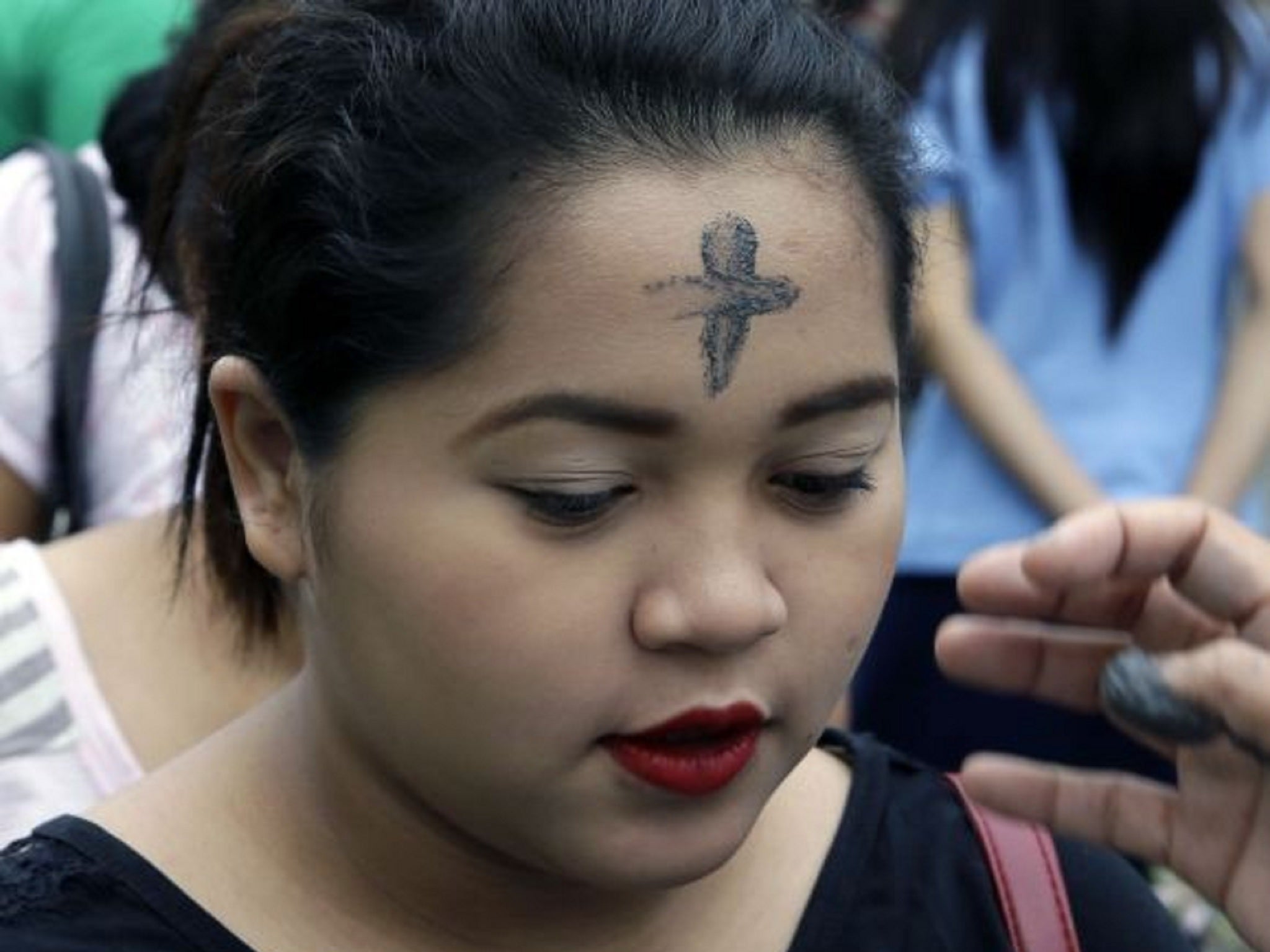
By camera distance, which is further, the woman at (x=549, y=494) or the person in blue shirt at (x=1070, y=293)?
the person in blue shirt at (x=1070, y=293)

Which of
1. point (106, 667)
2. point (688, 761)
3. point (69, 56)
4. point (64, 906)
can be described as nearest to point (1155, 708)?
point (688, 761)

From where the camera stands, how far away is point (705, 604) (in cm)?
159

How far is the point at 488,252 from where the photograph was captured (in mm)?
1660

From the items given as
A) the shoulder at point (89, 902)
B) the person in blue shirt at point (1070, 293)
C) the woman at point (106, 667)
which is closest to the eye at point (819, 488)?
the shoulder at point (89, 902)

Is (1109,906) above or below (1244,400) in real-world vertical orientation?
below

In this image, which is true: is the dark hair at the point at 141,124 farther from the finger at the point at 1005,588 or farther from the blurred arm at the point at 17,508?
the finger at the point at 1005,588

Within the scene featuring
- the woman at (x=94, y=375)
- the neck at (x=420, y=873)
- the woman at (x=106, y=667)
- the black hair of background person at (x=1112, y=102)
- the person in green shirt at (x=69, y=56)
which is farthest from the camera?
the black hair of background person at (x=1112, y=102)

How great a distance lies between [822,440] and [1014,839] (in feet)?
1.47

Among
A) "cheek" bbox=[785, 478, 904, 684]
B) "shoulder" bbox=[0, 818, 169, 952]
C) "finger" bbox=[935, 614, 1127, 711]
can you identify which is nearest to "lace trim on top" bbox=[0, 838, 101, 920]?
"shoulder" bbox=[0, 818, 169, 952]

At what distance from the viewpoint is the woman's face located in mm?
1609

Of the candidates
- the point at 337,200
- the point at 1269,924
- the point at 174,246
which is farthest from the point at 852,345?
the point at 174,246

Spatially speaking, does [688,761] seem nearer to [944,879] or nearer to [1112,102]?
[944,879]

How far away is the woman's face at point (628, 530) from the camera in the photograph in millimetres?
1609

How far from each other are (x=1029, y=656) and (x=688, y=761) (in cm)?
32
